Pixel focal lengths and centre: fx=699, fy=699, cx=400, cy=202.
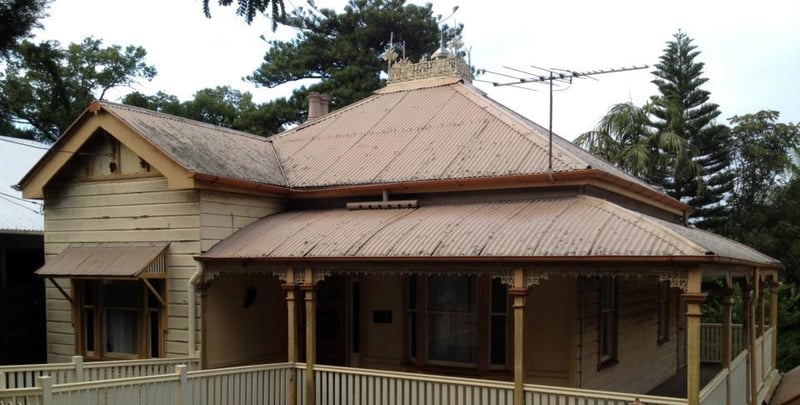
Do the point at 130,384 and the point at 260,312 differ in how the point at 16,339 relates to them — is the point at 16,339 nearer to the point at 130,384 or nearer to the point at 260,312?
the point at 260,312

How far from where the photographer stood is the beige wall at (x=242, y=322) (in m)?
11.7

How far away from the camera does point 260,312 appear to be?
12672mm

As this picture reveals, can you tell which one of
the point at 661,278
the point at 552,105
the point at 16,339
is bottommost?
the point at 16,339

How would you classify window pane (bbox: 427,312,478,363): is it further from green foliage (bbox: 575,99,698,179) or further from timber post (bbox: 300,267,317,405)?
green foliage (bbox: 575,99,698,179)

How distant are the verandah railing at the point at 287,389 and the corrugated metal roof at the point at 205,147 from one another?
346 centimetres

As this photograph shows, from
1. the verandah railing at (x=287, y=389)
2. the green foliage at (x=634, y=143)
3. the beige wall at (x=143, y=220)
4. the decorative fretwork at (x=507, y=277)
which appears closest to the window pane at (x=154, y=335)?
the beige wall at (x=143, y=220)

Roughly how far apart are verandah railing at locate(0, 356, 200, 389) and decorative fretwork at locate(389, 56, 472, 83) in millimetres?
8429

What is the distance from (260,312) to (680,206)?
9808 mm

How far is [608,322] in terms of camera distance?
12383 millimetres

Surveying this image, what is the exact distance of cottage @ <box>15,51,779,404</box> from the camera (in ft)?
34.2

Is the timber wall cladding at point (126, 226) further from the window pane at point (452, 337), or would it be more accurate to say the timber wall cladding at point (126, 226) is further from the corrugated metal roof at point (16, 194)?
the window pane at point (452, 337)

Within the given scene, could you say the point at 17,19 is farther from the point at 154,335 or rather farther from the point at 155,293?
the point at 154,335

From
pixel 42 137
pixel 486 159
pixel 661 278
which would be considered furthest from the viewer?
pixel 42 137

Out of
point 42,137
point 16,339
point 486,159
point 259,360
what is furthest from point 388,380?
point 42,137
